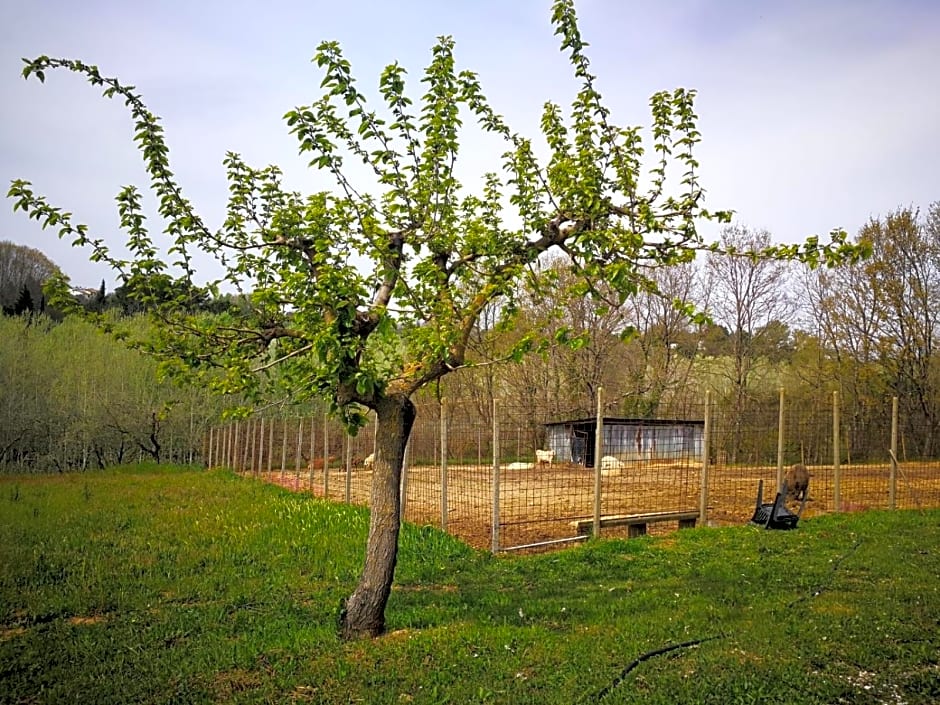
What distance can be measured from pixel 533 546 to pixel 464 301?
4539 mm

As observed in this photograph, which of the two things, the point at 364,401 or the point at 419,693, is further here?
the point at 364,401

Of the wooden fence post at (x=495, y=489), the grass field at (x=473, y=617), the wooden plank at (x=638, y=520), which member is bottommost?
the grass field at (x=473, y=617)

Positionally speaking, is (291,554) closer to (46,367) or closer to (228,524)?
(228,524)

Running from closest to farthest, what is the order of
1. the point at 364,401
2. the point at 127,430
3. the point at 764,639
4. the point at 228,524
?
the point at 764,639, the point at 364,401, the point at 228,524, the point at 127,430

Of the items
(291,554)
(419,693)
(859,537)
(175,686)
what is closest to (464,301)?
(419,693)

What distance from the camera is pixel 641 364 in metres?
32.8

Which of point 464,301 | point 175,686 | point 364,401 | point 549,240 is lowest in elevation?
point 175,686

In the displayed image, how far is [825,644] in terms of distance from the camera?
5.43 m

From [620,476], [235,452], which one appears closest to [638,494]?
[620,476]

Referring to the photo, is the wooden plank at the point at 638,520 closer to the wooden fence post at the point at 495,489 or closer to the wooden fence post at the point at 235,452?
the wooden fence post at the point at 495,489

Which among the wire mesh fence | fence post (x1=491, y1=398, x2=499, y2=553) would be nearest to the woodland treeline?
the wire mesh fence

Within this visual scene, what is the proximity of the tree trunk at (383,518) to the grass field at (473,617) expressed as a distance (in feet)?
0.92

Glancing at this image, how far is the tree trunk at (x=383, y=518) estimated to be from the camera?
19.2 ft

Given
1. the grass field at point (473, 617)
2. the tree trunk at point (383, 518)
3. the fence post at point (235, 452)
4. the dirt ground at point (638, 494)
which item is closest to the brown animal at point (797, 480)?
the dirt ground at point (638, 494)
